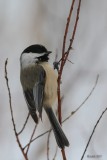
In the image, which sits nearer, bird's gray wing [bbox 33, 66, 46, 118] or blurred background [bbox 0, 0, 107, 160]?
bird's gray wing [bbox 33, 66, 46, 118]

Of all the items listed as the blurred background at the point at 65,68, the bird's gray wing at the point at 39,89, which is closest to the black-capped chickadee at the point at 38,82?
the bird's gray wing at the point at 39,89

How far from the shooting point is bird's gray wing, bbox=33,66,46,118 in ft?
8.14

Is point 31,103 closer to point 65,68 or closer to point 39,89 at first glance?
point 39,89

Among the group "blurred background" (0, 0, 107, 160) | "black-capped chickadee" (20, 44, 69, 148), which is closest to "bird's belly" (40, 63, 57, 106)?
"black-capped chickadee" (20, 44, 69, 148)

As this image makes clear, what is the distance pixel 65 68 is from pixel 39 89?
150 cm

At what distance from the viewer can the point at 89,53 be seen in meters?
4.21

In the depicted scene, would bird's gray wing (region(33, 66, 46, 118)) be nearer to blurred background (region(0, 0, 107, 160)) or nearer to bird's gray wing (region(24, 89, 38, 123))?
bird's gray wing (region(24, 89, 38, 123))

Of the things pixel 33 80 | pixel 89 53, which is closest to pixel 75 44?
pixel 89 53

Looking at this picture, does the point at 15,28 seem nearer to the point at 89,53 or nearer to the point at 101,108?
the point at 89,53

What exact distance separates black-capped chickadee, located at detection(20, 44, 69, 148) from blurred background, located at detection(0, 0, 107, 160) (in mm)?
835

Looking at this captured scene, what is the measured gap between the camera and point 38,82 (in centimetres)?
259

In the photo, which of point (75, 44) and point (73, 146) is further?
point (75, 44)

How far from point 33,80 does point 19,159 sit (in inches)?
47.5

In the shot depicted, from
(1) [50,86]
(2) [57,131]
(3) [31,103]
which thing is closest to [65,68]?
(1) [50,86]
